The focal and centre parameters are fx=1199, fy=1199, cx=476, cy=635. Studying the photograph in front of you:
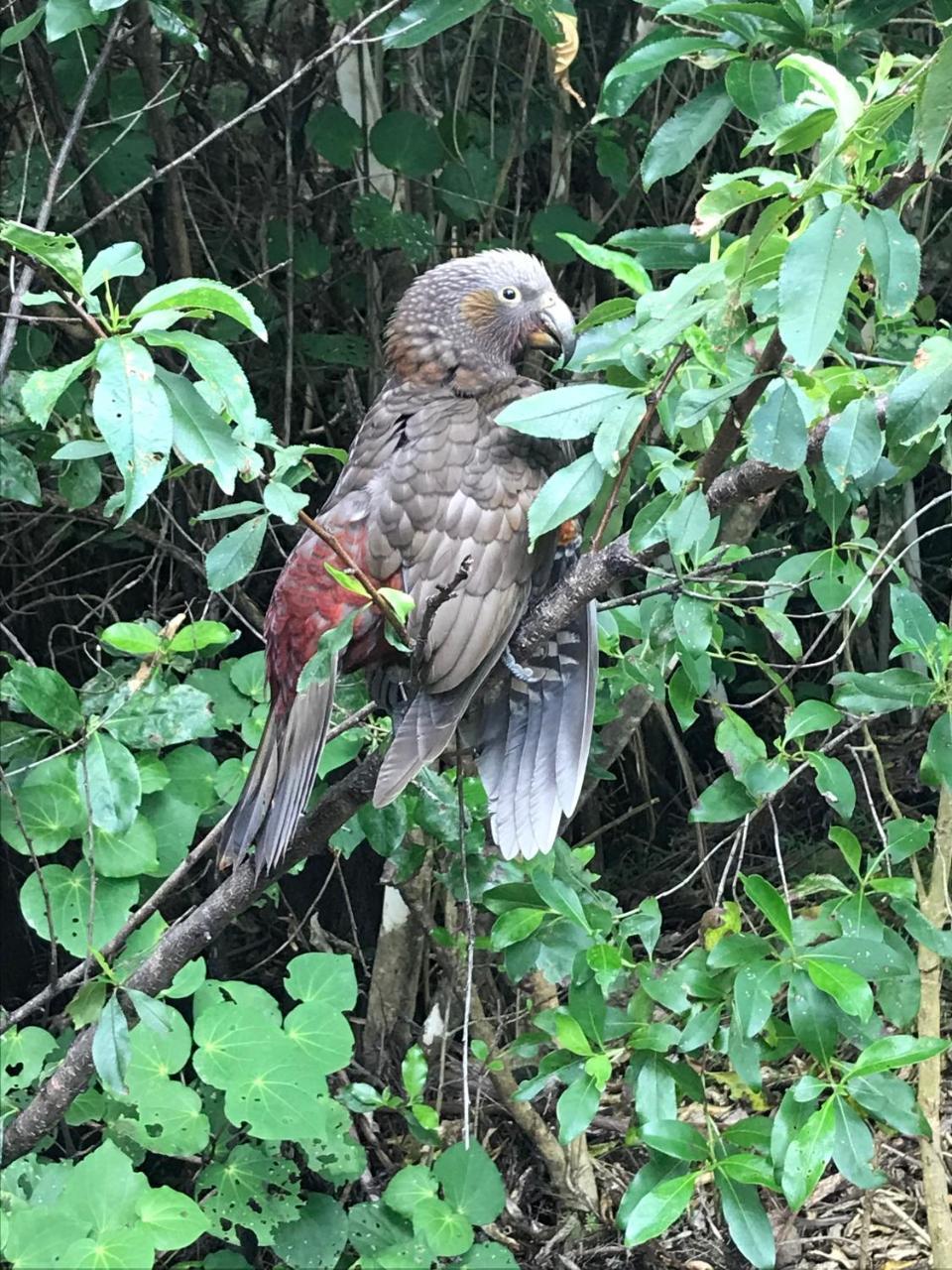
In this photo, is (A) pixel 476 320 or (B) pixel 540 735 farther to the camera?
(A) pixel 476 320

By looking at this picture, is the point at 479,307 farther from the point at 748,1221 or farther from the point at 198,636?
the point at 748,1221

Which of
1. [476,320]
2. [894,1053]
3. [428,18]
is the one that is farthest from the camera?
[476,320]

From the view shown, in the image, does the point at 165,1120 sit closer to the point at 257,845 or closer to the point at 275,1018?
the point at 275,1018

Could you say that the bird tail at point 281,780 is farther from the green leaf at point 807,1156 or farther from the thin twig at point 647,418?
the green leaf at point 807,1156

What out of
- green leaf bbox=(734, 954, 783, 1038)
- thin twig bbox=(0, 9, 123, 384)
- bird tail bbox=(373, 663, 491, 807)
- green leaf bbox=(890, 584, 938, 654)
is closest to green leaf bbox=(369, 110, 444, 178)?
thin twig bbox=(0, 9, 123, 384)

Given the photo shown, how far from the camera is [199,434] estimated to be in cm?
104

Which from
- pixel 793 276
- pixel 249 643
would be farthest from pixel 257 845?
pixel 249 643

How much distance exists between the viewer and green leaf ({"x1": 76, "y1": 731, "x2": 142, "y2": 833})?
1.62 metres

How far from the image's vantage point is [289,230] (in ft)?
8.72

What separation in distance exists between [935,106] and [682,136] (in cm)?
101

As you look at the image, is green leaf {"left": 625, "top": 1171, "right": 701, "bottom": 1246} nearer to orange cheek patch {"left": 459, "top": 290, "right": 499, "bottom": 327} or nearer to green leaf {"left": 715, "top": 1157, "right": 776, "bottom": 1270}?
green leaf {"left": 715, "top": 1157, "right": 776, "bottom": 1270}

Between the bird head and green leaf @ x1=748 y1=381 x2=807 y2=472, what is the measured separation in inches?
43.0

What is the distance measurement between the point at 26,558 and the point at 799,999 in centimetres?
207

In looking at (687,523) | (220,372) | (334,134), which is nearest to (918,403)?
(687,523)
